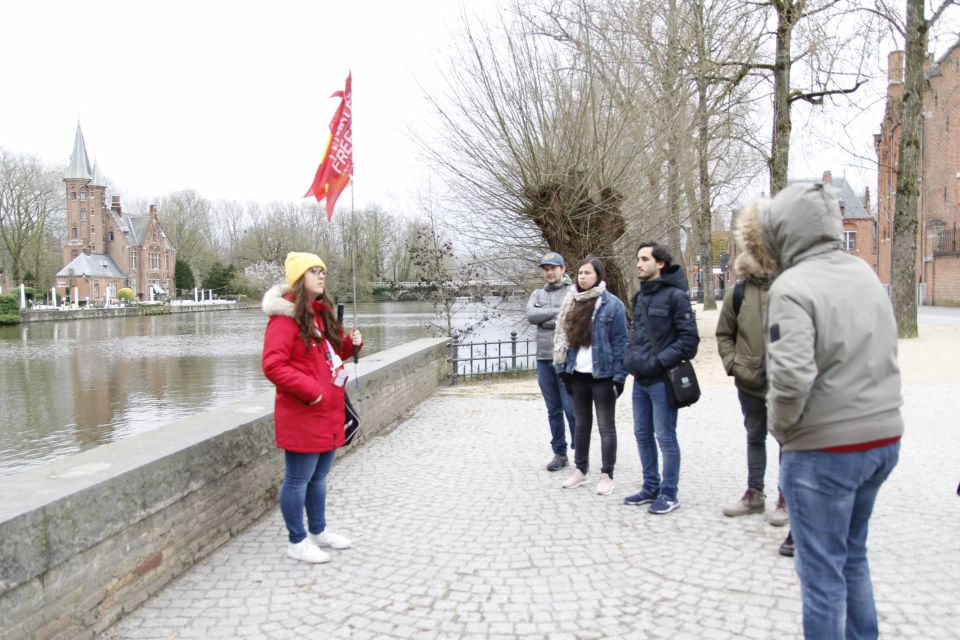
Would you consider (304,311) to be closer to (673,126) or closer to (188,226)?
(673,126)

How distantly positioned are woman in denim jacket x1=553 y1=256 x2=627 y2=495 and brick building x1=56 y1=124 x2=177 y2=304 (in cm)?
8227

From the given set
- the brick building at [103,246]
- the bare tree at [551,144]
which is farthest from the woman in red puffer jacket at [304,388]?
the brick building at [103,246]

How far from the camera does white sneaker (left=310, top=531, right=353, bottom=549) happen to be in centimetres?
435

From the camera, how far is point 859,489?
8.20ft

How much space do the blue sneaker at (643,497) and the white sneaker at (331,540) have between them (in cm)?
206

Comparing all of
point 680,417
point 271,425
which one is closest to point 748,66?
point 680,417

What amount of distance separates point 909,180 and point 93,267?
8569 cm

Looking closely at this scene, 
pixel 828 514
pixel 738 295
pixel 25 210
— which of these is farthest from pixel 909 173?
pixel 25 210

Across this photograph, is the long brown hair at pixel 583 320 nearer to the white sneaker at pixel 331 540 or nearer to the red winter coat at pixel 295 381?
the red winter coat at pixel 295 381

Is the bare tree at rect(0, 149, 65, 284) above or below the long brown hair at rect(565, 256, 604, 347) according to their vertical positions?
above

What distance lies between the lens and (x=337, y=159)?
238 inches

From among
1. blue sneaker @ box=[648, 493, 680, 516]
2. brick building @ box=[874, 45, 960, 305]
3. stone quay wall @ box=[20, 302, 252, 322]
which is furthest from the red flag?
stone quay wall @ box=[20, 302, 252, 322]

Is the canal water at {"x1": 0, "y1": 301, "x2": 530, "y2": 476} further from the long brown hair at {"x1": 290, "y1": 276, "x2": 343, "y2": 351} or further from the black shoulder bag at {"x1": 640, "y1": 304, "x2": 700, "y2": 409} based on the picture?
the black shoulder bag at {"x1": 640, "y1": 304, "x2": 700, "y2": 409}

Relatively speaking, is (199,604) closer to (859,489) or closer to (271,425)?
(271,425)
